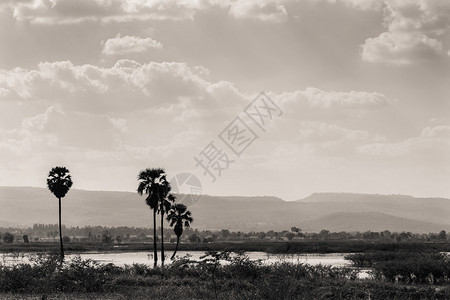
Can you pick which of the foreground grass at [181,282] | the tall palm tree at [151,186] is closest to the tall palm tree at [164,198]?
the tall palm tree at [151,186]

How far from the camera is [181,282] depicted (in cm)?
4091

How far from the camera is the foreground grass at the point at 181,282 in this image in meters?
33.1

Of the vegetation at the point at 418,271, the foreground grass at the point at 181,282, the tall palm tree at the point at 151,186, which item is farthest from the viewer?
the tall palm tree at the point at 151,186

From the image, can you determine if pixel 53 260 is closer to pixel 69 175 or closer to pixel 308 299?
pixel 308 299

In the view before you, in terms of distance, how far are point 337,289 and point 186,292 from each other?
752 cm

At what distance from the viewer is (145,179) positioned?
82375mm

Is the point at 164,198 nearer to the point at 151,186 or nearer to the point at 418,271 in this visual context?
the point at 151,186

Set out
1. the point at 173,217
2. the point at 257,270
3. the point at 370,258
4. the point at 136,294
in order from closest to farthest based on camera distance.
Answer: the point at 136,294 < the point at 257,270 < the point at 370,258 < the point at 173,217

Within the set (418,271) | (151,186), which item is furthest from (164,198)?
(418,271)

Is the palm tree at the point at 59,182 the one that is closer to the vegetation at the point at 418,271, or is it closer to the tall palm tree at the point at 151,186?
the tall palm tree at the point at 151,186

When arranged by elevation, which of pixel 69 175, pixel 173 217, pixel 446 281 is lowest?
pixel 446 281

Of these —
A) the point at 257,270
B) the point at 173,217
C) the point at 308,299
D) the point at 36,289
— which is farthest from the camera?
the point at 173,217

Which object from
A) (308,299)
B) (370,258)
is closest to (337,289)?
(308,299)

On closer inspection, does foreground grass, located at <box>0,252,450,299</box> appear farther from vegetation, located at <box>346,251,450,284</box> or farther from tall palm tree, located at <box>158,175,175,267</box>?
tall palm tree, located at <box>158,175,175,267</box>
